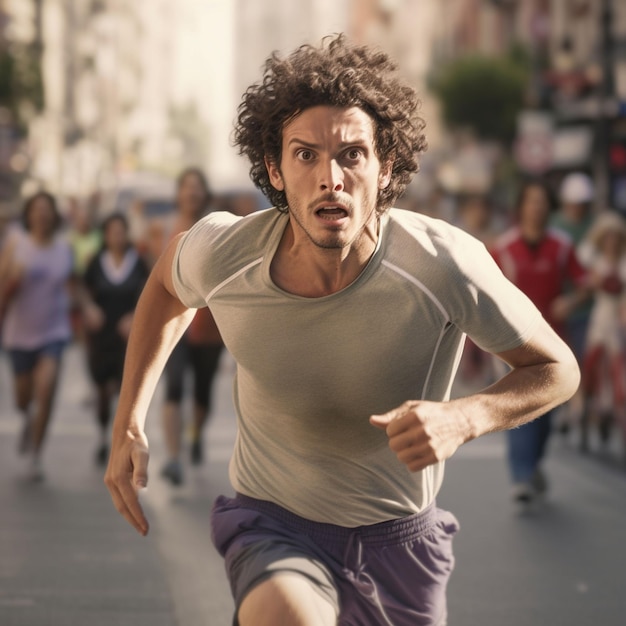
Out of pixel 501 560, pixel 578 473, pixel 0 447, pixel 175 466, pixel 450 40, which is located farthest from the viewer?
pixel 450 40

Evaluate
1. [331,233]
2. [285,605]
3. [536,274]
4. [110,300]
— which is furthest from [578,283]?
[285,605]

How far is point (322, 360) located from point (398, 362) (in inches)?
6.9

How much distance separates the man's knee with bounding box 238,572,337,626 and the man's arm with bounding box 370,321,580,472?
1.57 ft

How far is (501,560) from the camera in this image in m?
7.29

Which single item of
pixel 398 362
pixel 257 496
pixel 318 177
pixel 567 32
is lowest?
pixel 567 32

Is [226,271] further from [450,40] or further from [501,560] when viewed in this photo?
[450,40]

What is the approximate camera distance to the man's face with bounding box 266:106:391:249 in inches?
129

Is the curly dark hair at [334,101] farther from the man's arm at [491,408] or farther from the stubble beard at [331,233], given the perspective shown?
the man's arm at [491,408]

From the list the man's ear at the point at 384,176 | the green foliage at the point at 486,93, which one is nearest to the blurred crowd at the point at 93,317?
the man's ear at the point at 384,176

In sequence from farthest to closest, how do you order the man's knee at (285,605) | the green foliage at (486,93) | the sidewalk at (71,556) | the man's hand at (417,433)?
1. the green foliage at (486,93)
2. the sidewalk at (71,556)
3. the man's knee at (285,605)
4. the man's hand at (417,433)

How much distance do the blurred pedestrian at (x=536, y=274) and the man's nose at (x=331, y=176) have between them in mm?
5779

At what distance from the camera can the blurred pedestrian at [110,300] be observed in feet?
35.8

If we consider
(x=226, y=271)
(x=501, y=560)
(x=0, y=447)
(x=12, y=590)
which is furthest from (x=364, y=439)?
(x=0, y=447)

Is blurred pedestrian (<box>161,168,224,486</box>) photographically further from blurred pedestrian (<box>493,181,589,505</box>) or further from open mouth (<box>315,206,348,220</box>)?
open mouth (<box>315,206,348,220</box>)
